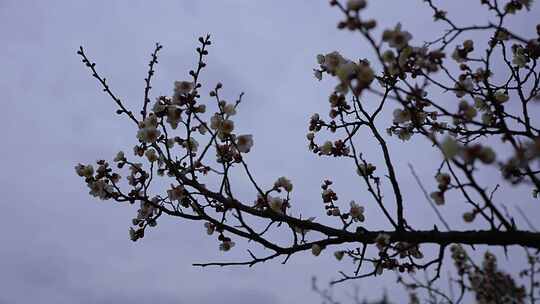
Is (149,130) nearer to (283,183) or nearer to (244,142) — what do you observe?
(244,142)

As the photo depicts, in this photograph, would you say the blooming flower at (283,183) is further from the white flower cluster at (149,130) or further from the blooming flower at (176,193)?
the white flower cluster at (149,130)

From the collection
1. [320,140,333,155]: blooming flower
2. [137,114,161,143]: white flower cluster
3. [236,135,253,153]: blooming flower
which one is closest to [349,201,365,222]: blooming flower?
[320,140,333,155]: blooming flower

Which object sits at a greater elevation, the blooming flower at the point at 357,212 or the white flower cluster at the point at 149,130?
the white flower cluster at the point at 149,130

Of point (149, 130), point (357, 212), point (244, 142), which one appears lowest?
point (357, 212)

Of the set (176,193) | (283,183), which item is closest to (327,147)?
(283,183)

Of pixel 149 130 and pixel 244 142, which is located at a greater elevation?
pixel 149 130

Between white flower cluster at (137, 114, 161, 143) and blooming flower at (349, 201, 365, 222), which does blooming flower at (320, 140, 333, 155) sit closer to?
blooming flower at (349, 201, 365, 222)

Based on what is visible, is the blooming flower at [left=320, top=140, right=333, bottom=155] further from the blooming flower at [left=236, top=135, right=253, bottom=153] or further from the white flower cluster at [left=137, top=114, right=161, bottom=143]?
the white flower cluster at [left=137, top=114, right=161, bottom=143]

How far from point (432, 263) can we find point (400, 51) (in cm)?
165

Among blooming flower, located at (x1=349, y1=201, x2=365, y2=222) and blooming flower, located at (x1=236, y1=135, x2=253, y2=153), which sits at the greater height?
blooming flower, located at (x1=236, y1=135, x2=253, y2=153)

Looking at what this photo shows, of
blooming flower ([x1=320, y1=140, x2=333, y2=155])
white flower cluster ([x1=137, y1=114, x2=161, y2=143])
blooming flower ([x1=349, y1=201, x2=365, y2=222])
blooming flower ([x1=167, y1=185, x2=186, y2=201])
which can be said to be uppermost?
white flower cluster ([x1=137, y1=114, x2=161, y2=143])

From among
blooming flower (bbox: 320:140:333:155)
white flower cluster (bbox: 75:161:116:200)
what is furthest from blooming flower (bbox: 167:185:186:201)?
blooming flower (bbox: 320:140:333:155)

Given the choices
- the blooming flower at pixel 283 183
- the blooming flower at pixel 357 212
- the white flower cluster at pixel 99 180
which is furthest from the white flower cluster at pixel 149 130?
the blooming flower at pixel 357 212

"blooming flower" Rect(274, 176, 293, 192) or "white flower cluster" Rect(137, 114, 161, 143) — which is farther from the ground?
"white flower cluster" Rect(137, 114, 161, 143)
